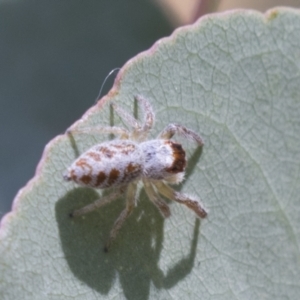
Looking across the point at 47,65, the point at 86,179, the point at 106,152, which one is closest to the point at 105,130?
the point at 106,152

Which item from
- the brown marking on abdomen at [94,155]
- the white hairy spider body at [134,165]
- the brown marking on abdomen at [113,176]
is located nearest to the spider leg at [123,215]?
the white hairy spider body at [134,165]

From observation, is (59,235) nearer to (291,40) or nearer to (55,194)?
(55,194)

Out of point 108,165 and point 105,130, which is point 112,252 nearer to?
point 108,165

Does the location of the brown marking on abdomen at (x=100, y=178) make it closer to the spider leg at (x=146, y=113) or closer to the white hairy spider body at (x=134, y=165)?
the white hairy spider body at (x=134, y=165)

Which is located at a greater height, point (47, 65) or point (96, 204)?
point (47, 65)

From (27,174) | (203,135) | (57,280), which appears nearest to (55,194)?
(57,280)

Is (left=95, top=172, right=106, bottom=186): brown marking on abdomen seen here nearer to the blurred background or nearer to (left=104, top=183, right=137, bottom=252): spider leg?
(left=104, top=183, right=137, bottom=252): spider leg

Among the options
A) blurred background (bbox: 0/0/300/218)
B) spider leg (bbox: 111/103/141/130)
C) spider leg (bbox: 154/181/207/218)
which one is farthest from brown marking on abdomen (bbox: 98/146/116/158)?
blurred background (bbox: 0/0/300/218)
